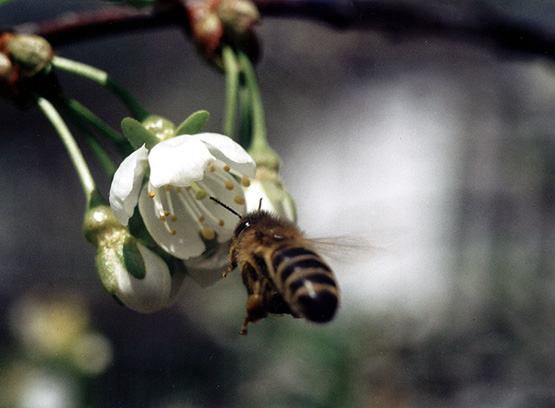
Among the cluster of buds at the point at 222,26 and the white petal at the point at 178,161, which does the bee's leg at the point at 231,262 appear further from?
the cluster of buds at the point at 222,26

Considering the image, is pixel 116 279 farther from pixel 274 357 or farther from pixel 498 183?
pixel 498 183

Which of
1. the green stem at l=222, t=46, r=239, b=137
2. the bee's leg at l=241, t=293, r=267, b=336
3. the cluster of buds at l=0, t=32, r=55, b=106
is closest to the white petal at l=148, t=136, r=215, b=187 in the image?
the green stem at l=222, t=46, r=239, b=137

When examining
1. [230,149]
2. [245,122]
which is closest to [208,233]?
[230,149]

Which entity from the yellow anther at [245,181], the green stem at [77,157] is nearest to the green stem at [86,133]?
the green stem at [77,157]

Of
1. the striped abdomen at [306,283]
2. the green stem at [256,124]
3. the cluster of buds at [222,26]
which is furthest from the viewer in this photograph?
the cluster of buds at [222,26]

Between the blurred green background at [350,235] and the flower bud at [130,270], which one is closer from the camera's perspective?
the flower bud at [130,270]

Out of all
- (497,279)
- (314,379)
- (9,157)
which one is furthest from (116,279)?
(9,157)
